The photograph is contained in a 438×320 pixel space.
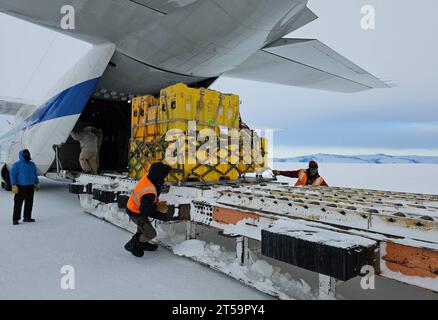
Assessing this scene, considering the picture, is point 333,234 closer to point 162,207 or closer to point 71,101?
point 162,207

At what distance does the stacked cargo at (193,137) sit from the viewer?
15.3ft

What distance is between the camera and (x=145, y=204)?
3.76 m

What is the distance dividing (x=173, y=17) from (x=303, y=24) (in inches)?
127

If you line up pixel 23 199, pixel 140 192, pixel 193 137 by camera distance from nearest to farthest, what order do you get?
pixel 140 192, pixel 193 137, pixel 23 199

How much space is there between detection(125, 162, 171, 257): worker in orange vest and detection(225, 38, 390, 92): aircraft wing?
5824 millimetres

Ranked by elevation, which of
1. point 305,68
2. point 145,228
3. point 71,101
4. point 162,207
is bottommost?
point 145,228

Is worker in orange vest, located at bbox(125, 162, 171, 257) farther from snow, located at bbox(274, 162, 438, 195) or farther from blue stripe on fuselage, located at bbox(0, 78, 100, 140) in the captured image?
snow, located at bbox(274, 162, 438, 195)

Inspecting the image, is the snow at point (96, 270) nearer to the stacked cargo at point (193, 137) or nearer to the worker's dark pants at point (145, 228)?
the worker's dark pants at point (145, 228)

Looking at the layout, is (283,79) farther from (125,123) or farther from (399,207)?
(399,207)

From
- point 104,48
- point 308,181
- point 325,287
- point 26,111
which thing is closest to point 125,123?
point 104,48

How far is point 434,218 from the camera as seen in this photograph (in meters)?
2.38

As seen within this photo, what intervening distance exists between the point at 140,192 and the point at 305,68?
7.92m

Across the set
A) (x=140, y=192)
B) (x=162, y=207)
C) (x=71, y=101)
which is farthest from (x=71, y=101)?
(x=162, y=207)

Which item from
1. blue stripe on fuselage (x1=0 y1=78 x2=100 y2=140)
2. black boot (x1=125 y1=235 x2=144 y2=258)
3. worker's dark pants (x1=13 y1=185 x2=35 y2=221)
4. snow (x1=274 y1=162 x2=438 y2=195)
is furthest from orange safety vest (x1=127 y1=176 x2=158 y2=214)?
snow (x1=274 y1=162 x2=438 y2=195)
